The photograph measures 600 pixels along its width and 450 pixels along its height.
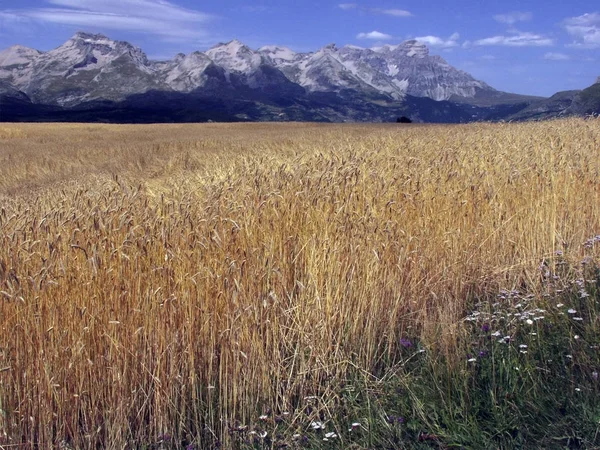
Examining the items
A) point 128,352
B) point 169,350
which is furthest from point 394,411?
point 128,352

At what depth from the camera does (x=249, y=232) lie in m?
4.26

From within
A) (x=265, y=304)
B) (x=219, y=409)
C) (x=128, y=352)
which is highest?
(x=265, y=304)

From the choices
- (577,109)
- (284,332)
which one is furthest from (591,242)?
(577,109)

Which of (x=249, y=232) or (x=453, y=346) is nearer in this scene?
(x=453, y=346)

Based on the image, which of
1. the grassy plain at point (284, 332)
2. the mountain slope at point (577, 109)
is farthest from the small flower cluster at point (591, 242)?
the mountain slope at point (577, 109)

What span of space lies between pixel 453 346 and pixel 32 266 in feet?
8.36

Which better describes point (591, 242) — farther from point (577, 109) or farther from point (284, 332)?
point (577, 109)

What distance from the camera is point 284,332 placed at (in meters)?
3.63

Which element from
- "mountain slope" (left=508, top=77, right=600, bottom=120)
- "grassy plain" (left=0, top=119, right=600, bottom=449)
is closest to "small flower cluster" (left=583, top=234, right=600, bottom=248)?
"grassy plain" (left=0, top=119, right=600, bottom=449)

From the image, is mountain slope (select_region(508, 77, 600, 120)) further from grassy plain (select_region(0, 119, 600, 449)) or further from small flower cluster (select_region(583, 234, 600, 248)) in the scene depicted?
grassy plain (select_region(0, 119, 600, 449))

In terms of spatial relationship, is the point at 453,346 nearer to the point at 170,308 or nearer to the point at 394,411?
the point at 394,411

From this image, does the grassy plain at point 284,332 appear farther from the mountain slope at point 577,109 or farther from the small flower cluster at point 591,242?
the mountain slope at point 577,109

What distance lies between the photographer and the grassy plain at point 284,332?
303 cm

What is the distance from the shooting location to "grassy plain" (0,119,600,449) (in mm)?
3025
